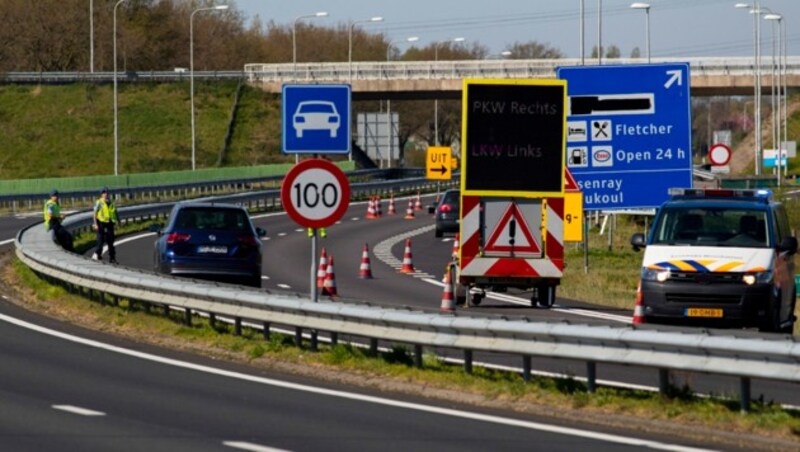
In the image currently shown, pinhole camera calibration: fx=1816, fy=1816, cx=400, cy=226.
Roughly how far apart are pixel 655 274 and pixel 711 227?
1265 mm

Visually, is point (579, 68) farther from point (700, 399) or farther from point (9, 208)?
point (9, 208)

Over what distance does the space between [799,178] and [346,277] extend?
66.4 m

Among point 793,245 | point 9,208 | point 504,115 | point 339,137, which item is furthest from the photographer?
point 9,208

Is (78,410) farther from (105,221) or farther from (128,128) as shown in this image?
(128,128)

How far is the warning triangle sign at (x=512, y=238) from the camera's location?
27.5 meters

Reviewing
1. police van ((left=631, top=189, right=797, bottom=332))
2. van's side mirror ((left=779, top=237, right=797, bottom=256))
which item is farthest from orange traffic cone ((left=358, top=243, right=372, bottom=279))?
van's side mirror ((left=779, top=237, right=797, bottom=256))

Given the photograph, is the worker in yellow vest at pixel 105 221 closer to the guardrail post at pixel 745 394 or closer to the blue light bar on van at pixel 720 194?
the blue light bar on van at pixel 720 194

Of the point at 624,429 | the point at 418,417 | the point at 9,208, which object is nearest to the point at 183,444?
the point at 418,417

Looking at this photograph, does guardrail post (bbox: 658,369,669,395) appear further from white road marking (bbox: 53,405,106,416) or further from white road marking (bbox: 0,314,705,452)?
white road marking (bbox: 53,405,106,416)

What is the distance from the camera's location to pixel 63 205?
6994cm

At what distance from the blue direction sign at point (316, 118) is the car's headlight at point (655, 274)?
19.9 feet

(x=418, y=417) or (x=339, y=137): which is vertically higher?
(x=339, y=137)

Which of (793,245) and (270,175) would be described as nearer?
(793,245)

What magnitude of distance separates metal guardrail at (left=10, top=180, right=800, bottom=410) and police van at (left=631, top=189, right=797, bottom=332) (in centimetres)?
540
